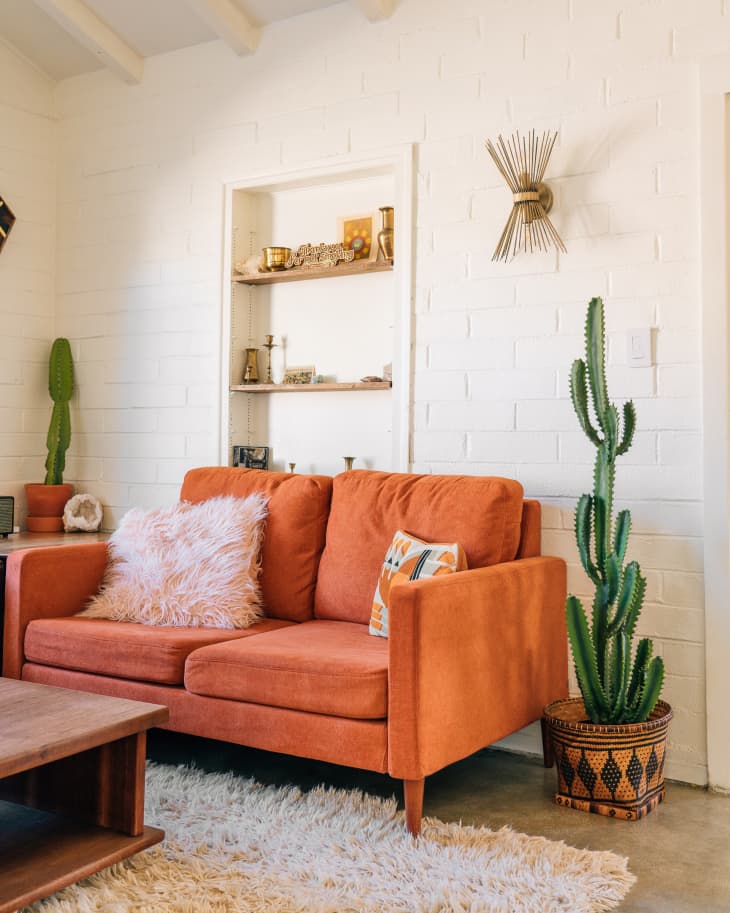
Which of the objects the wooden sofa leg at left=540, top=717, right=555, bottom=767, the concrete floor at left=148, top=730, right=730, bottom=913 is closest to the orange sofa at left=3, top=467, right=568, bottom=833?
the wooden sofa leg at left=540, top=717, right=555, bottom=767

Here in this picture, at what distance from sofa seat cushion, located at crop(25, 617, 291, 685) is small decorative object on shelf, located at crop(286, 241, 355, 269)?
1.49 meters

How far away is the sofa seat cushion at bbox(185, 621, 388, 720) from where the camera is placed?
240 centimetres

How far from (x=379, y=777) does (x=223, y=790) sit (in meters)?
Result: 0.48

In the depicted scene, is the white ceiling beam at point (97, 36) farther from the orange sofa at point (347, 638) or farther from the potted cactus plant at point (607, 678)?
the potted cactus plant at point (607, 678)

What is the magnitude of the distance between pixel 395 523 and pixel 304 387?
36.8 inches

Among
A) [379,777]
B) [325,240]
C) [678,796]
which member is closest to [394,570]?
[379,777]

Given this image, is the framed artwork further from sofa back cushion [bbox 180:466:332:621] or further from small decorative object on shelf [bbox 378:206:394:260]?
sofa back cushion [bbox 180:466:332:621]

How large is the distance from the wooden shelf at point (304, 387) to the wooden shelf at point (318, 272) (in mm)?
437

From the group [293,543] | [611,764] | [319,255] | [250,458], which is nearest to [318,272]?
[319,255]

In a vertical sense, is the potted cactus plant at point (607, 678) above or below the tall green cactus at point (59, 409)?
below

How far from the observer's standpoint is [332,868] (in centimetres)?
219

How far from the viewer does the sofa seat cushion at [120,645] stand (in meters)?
2.77

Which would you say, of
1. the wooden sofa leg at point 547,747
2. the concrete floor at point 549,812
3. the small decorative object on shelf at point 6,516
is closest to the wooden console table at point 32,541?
the small decorative object on shelf at point 6,516

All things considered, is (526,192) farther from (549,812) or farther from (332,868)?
(332,868)
